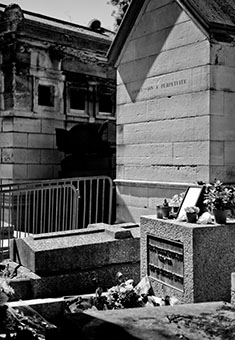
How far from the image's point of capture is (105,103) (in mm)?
14469

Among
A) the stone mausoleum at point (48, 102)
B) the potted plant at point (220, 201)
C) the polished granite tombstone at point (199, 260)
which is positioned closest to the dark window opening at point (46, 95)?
the stone mausoleum at point (48, 102)

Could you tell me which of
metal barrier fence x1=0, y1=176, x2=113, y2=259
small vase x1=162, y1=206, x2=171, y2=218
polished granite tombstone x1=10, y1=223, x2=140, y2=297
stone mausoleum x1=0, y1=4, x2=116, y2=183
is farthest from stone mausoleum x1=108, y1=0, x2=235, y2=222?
stone mausoleum x1=0, y1=4, x2=116, y2=183

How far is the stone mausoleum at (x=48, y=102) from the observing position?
12070 millimetres

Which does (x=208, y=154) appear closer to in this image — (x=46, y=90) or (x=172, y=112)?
(x=172, y=112)

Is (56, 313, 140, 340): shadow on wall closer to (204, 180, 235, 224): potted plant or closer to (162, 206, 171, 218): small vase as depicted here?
(204, 180, 235, 224): potted plant

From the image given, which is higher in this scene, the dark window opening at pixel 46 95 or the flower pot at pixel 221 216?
the dark window opening at pixel 46 95

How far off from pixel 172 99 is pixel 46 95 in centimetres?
Result: 522

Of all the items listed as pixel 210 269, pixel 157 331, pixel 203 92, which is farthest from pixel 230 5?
pixel 157 331

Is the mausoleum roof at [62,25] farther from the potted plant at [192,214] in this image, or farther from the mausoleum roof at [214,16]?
the potted plant at [192,214]

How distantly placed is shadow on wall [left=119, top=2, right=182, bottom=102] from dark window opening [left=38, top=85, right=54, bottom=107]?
11.0 ft

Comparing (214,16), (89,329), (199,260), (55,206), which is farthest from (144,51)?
(89,329)

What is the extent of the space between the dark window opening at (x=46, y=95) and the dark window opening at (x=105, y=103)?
71.0 inches

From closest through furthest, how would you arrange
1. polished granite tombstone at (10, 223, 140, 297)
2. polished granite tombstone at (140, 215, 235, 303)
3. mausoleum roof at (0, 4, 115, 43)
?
1. polished granite tombstone at (140, 215, 235, 303)
2. polished granite tombstone at (10, 223, 140, 297)
3. mausoleum roof at (0, 4, 115, 43)

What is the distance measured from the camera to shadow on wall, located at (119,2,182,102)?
879 cm
